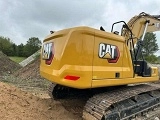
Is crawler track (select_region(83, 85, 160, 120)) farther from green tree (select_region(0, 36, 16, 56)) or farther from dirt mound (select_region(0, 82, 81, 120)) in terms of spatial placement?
green tree (select_region(0, 36, 16, 56))

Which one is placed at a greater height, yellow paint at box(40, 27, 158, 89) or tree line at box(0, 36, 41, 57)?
tree line at box(0, 36, 41, 57)

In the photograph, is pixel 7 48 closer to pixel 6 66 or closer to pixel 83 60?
pixel 6 66

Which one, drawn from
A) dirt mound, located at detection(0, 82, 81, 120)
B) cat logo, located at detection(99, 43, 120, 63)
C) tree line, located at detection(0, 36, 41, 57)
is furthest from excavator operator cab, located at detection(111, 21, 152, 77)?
tree line, located at detection(0, 36, 41, 57)

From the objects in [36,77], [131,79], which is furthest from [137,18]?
[36,77]

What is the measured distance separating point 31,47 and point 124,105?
3803cm

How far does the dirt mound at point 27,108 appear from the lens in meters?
5.48

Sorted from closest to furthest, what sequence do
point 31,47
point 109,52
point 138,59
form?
point 109,52, point 138,59, point 31,47

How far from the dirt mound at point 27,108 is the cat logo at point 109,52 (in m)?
1.71

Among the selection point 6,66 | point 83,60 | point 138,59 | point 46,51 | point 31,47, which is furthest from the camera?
point 31,47

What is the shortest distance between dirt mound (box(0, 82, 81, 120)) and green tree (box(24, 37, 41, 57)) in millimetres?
35269

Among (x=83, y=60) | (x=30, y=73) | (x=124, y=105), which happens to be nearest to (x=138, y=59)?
(x=124, y=105)

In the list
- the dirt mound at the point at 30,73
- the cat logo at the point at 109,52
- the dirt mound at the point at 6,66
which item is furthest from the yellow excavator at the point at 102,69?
the dirt mound at the point at 6,66

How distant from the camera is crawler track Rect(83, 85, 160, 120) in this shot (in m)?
5.00

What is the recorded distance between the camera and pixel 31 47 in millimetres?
42406
